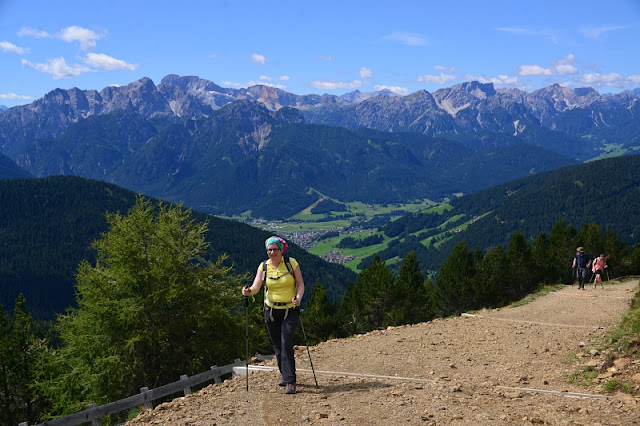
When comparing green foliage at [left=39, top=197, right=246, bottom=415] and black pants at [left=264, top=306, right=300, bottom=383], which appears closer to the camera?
black pants at [left=264, top=306, right=300, bottom=383]

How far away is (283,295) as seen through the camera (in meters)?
12.1

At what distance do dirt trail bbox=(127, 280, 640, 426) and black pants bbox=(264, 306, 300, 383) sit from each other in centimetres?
58

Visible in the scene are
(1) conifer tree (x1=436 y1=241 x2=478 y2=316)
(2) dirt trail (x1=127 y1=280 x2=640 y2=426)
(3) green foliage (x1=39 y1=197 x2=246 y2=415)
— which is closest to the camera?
(2) dirt trail (x1=127 y1=280 x2=640 y2=426)

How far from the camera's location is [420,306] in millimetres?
54312

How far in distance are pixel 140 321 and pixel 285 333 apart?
12.2m

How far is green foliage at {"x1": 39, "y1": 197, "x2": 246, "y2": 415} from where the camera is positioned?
835 inches

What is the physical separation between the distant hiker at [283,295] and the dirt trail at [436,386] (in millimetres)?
825

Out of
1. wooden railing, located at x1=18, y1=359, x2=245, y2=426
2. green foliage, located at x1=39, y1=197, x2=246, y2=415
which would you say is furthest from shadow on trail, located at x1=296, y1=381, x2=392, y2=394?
green foliage, located at x1=39, y1=197, x2=246, y2=415

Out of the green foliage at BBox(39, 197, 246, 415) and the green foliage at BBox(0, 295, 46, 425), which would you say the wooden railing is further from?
the green foliage at BBox(0, 295, 46, 425)

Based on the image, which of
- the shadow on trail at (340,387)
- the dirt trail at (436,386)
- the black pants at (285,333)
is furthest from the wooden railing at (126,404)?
the black pants at (285,333)

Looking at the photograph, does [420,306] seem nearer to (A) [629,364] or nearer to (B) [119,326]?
(B) [119,326]

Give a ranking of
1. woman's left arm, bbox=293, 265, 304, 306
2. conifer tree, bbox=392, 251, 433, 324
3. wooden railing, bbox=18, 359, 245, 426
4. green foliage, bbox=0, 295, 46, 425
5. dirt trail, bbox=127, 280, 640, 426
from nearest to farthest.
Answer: dirt trail, bbox=127, 280, 640, 426, woman's left arm, bbox=293, 265, 304, 306, wooden railing, bbox=18, 359, 245, 426, green foliage, bbox=0, 295, 46, 425, conifer tree, bbox=392, 251, 433, 324

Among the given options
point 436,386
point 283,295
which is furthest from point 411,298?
point 283,295

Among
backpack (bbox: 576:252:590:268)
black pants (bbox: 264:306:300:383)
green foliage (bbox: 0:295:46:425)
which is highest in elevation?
black pants (bbox: 264:306:300:383)
